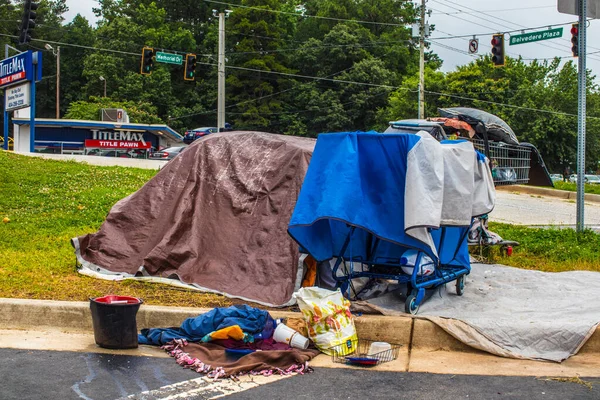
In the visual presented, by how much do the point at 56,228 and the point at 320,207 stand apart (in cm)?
646

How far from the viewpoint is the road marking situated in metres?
4.42

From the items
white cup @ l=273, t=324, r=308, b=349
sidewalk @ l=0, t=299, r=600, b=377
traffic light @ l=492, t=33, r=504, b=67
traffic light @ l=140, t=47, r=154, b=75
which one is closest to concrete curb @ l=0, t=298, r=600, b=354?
sidewalk @ l=0, t=299, r=600, b=377

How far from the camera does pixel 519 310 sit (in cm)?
634

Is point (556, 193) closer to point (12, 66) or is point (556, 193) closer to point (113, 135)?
point (12, 66)

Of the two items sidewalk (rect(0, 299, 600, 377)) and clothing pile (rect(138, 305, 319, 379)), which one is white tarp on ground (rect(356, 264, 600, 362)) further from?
clothing pile (rect(138, 305, 319, 379))

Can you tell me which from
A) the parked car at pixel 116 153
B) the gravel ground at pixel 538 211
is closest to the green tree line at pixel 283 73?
the parked car at pixel 116 153

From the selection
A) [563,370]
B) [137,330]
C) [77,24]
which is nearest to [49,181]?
[137,330]

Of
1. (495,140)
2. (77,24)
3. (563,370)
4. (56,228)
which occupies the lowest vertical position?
(563,370)

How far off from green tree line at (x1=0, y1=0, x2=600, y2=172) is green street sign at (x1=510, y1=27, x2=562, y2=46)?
27.2m

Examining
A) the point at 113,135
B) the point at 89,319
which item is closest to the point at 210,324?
the point at 89,319

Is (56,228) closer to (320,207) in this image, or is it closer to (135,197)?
(135,197)

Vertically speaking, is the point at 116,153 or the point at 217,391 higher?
the point at 116,153

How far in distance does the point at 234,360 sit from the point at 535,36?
1707 centimetres

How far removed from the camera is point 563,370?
5.15 m
